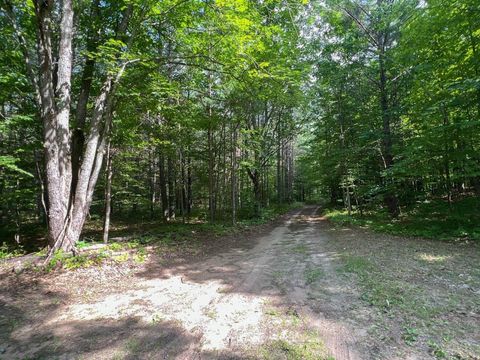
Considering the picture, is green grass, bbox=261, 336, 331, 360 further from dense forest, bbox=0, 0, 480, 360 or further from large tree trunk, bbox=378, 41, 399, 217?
large tree trunk, bbox=378, 41, 399, 217

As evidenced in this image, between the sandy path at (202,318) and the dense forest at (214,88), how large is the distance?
3064 mm

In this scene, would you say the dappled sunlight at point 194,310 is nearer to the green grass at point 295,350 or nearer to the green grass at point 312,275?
the green grass at point 295,350

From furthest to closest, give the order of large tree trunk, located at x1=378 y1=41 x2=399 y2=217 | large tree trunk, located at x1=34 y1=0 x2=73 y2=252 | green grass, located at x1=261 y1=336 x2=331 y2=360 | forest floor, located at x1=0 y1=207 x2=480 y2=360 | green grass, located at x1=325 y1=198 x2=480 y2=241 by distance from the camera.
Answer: large tree trunk, located at x1=378 y1=41 x2=399 y2=217, green grass, located at x1=325 y1=198 x2=480 y2=241, large tree trunk, located at x1=34 y1=0 x2=73 y2=252, forest floor, located at x1=0 y1=207 x2=480 y2=360, green grass, located at x1=261 y1=336 x2=331 y2=360

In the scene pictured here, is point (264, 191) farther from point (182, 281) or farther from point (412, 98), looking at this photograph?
point (182, 281)

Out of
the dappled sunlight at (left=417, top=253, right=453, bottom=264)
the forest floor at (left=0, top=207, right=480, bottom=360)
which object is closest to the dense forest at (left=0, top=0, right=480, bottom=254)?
the forest floor at (left=0, top=207, right=480, bottom=360)

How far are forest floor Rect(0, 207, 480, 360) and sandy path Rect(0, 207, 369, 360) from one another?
0.06 ft

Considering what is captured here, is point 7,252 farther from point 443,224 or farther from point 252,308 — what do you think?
point 443,224

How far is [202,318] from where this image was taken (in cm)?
379

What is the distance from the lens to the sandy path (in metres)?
3.08

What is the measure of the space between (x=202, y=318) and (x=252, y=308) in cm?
78

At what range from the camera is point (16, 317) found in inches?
157

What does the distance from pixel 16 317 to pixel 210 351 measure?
325 cm

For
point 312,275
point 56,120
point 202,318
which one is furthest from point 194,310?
point 56,120

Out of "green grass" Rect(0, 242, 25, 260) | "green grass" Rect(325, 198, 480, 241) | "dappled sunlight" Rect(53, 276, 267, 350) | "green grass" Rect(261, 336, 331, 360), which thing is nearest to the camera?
"green grass" Rect(261, 336, 331, 360)
